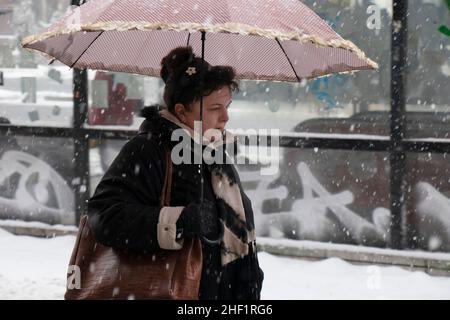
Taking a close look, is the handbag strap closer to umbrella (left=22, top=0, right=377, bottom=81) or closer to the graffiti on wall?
umbrella (left=22, top=0, right=377, bottom=81)

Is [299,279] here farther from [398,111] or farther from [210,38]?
[210,38]

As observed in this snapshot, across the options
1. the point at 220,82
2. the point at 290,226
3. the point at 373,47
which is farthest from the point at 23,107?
the point at 220,82

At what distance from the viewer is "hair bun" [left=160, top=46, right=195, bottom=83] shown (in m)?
3.11

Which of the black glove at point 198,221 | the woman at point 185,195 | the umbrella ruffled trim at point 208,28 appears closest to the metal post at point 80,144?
the woman at point 185,195

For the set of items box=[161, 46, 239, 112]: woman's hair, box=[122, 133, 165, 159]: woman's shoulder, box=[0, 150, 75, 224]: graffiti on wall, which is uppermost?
box=[161, 46, 239, 112]: woman's hair

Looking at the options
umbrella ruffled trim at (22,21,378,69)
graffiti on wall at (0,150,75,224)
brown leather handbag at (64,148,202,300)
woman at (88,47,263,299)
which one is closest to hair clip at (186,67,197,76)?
woman at (88,47,263,299)

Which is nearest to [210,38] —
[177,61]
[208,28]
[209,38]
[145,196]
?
[209,38]

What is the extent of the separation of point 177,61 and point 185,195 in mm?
569

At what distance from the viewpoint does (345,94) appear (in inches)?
→ 270

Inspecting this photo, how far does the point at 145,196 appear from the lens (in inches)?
113

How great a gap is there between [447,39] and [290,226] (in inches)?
84.5

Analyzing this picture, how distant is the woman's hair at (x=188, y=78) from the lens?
3061mm

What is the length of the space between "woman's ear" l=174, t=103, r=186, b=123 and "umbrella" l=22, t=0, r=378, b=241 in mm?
85

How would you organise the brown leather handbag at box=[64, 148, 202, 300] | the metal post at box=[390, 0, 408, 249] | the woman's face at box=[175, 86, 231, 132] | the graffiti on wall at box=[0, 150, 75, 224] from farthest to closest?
the graffiti on wall at box=[0, 150, 75, 224] < the metal post at box=[390, 0, 408, 249] < the woman's face at box=[175, 86, 231, 132] < the brown leather handbag at box=[64, 148, 202, 300]
